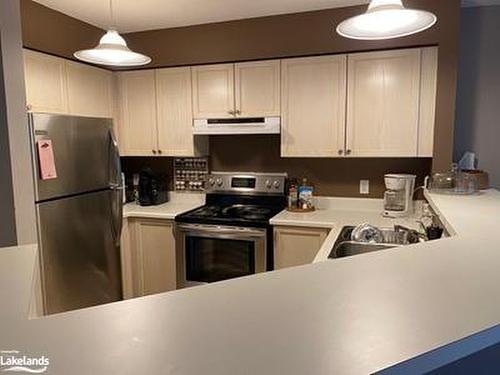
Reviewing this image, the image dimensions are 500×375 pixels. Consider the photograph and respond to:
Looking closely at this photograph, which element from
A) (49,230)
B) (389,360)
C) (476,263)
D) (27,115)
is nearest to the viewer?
(389,360)

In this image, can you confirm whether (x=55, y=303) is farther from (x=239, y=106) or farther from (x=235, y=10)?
(x=235, y=10)

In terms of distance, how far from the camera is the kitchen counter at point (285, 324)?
0.64 meters

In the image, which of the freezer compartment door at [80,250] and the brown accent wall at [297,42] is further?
the brown accent wall at [297,42]

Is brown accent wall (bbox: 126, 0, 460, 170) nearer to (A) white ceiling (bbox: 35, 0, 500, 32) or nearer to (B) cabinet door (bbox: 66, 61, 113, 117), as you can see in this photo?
(A) white ceiling (bbox: 35, 0, 500, 32)

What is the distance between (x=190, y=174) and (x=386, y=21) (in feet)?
7.67

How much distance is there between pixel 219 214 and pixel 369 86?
59.2 inches

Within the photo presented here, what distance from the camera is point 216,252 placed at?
3004mm

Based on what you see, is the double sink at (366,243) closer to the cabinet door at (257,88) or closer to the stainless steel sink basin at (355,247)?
the stainless steel sink basin at (355,247)

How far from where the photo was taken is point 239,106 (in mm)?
3115

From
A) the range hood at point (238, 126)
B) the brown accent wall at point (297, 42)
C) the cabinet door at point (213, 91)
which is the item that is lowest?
the range hood at point (238, 126)

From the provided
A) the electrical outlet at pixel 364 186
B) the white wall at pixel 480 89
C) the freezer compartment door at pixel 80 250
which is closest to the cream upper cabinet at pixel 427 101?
the white wall at pixel 480 89

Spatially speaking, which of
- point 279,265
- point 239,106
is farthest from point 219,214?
point 239,106

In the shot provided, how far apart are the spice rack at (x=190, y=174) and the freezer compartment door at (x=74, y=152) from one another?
0.87 m
